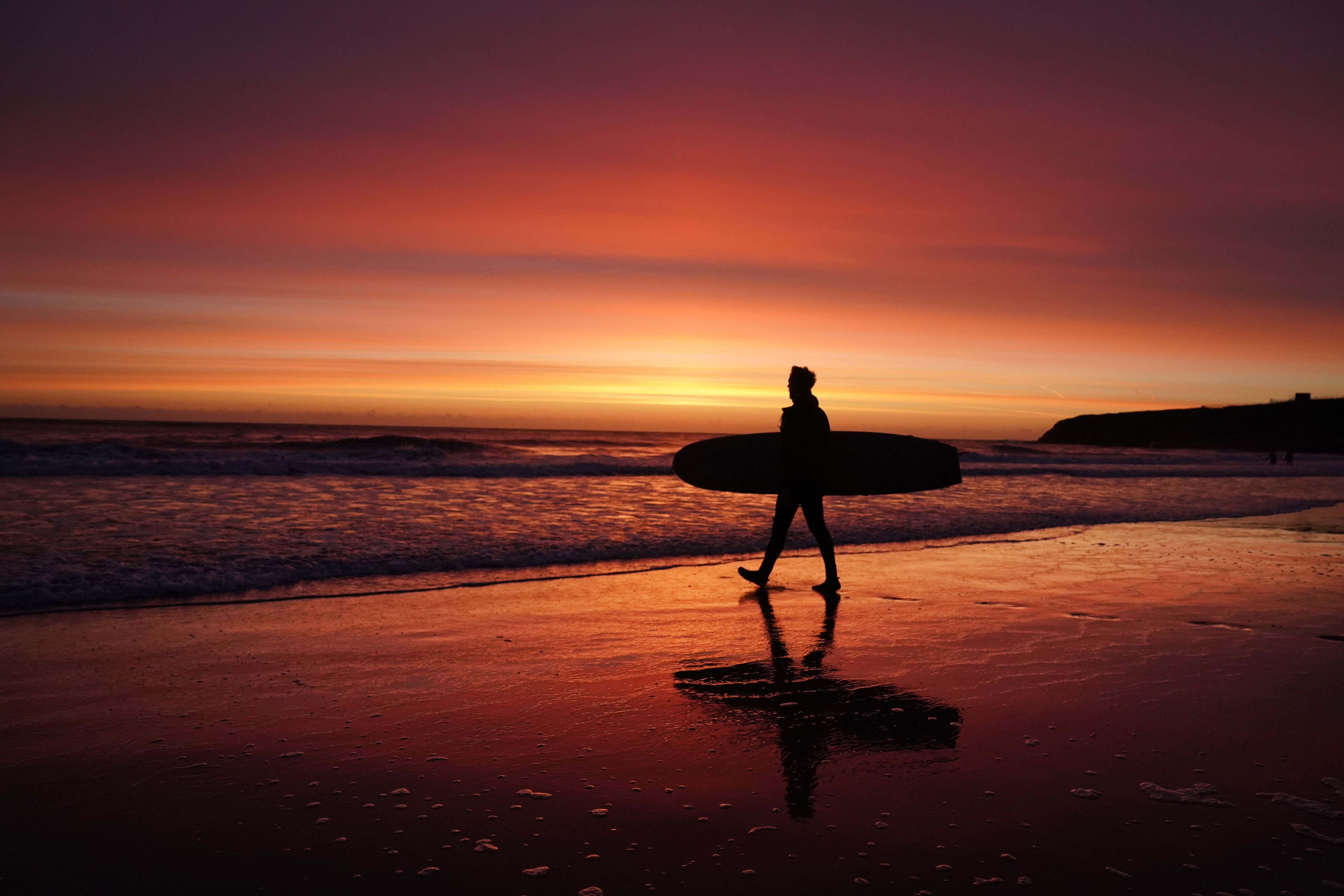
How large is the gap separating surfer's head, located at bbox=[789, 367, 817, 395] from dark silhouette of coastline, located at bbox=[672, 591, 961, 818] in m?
3.14

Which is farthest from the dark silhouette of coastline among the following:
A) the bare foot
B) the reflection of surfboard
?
the reflection of surfboard

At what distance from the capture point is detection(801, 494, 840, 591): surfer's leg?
24.5 feet

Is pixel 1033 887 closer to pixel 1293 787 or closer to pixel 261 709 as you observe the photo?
pixel 1293 787

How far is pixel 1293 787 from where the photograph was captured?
320 cm

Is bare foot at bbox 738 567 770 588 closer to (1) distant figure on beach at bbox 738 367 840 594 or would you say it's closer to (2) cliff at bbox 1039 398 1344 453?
(1) distant figure on beach at bbox 738 367 840 594

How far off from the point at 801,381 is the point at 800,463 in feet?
2.58

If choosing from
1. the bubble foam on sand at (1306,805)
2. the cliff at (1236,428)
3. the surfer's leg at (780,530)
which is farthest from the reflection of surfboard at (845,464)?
the cliff at (1236,428)

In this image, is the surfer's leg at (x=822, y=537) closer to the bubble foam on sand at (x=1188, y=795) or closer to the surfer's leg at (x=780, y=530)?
the surfer's leg at (x=780, y=530)

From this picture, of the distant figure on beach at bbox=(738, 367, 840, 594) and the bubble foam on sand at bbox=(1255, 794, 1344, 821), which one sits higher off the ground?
the distant figure on beach at bbox=(738, 367, 840, 594)

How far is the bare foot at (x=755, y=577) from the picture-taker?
774 cm

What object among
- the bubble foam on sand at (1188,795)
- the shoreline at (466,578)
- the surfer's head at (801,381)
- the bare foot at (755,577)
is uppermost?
the surfer's head at (801,381)

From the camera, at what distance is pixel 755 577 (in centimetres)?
779

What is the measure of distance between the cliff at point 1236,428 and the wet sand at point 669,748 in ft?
252

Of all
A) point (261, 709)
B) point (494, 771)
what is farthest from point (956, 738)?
point (261, 709)
